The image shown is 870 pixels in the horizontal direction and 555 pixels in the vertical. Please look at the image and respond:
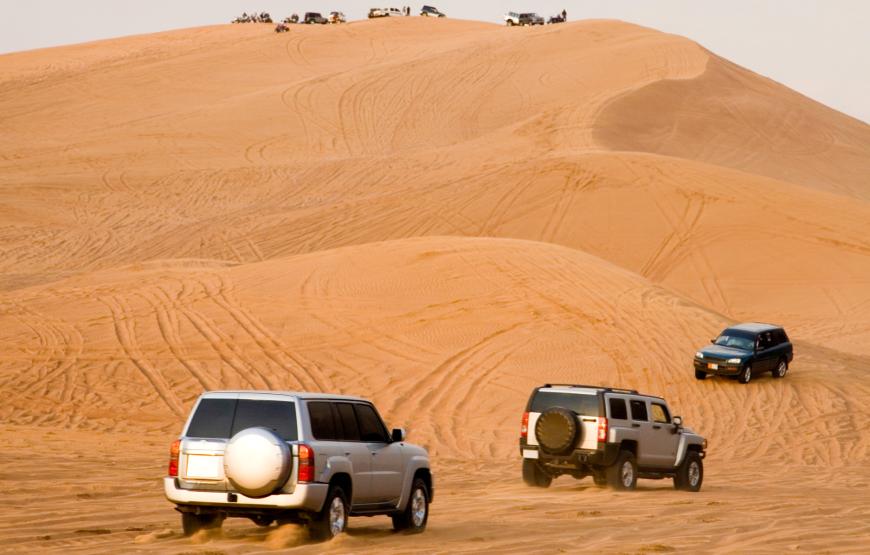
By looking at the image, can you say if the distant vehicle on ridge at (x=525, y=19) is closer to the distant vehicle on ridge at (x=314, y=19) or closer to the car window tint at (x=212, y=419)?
the distant vehicle on ridge at (x=314, y=19)

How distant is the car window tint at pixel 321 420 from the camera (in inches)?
390

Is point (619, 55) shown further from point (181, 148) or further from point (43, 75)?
point (43, 75)

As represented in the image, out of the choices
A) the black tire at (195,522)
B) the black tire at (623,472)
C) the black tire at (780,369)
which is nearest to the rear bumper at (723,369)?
the black tire at (780,369)

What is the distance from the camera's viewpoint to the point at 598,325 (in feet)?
90.3

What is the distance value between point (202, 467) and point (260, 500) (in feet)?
2.17

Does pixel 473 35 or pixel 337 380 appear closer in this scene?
pixel 337 380

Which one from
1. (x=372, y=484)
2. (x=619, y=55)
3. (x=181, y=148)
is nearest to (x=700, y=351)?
(x=372, y=484)

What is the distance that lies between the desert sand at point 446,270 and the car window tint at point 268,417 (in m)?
1.09

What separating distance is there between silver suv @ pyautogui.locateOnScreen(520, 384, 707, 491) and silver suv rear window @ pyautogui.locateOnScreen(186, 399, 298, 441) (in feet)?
21.8

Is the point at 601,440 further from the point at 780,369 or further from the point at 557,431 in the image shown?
the point at 780,369

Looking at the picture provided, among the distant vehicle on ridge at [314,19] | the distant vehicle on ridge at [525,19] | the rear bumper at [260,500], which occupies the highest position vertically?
the distant vehicle on ridge at [314,19]

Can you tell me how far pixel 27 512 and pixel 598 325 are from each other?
18.9 meters

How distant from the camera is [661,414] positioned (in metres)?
16.7

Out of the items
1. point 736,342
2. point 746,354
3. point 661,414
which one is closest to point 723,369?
point 746,354
